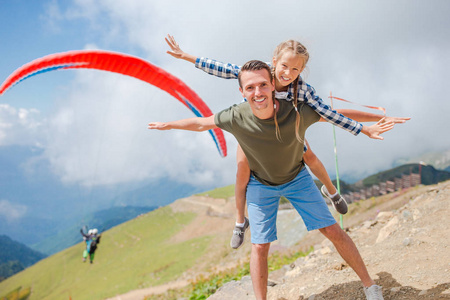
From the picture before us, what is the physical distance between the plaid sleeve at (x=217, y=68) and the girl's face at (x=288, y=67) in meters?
0.49

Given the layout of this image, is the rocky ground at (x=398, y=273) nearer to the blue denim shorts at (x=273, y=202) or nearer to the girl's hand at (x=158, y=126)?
the blue denim shorts at (x=273, y=202)

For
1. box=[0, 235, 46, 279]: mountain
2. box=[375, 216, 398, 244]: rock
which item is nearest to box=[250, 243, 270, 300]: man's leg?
box=[375, 216, 398, 244]: rock

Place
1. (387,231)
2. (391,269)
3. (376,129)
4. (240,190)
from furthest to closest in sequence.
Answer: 1. (387,231)
2. (391,269)
3. (240,190)
4. (376,129)

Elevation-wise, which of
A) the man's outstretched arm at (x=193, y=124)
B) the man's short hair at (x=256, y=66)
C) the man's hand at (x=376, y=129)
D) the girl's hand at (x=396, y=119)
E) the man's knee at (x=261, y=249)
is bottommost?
the man's knee at (x=261, y=249)

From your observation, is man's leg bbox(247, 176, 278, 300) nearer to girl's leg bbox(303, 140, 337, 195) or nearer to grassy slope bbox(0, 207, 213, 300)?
girl's leg bbox(303, 140, 337, 195)

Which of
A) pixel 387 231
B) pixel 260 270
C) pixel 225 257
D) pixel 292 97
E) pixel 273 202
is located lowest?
pixel 225 257

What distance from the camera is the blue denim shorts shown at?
2852mm

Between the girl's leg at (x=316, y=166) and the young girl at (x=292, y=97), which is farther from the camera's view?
the girl's leg at (x=316, y=166)

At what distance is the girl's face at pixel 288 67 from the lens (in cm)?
232

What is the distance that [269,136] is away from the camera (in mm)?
2496

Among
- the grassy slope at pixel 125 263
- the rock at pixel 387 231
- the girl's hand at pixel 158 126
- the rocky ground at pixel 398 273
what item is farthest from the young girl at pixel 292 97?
the grassy slope at pixel 125 263

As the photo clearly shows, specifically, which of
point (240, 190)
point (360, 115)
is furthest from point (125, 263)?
point (360, 115)

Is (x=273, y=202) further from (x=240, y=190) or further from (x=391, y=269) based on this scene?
(x=391, y=269)

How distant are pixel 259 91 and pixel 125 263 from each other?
24.7 m
